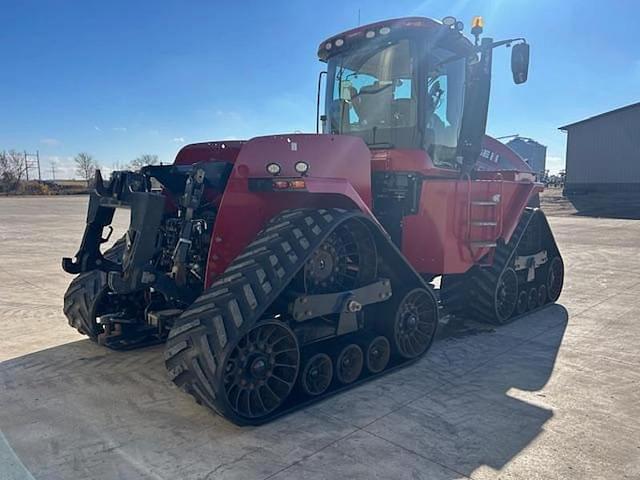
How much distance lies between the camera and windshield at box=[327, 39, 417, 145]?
4711 mm

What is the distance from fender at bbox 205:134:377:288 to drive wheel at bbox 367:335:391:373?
43.7 inches

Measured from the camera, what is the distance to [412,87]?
4684 millimetres

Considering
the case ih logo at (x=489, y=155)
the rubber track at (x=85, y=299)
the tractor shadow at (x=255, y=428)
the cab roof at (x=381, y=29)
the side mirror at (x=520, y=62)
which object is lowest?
the tractor shadow at (x=255, y=428)

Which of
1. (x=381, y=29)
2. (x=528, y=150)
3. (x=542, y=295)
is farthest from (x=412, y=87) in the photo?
(x=528, y=150)

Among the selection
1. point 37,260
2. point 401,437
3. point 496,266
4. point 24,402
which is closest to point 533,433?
point 401,437

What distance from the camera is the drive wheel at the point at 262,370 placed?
10.2ft

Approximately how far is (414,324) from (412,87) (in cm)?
226

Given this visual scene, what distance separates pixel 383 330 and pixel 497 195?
2.40m

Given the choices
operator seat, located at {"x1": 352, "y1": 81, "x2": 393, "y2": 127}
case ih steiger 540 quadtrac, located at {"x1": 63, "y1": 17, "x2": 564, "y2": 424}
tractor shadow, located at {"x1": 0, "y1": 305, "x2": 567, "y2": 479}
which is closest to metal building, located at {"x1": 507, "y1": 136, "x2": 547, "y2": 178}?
case ih steiger 540 quadtrac, located at {"x1": 63, "y1": 17, "x2": 564, "y2": 424}

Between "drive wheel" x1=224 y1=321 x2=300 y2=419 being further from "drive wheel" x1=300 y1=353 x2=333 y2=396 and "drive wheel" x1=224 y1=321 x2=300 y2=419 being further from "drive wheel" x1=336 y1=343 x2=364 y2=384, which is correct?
"drive wheel" x1=336 y1=343 x2=364 y2=384

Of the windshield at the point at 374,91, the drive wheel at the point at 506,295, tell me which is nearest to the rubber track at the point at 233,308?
the windshield at the point at 374,91

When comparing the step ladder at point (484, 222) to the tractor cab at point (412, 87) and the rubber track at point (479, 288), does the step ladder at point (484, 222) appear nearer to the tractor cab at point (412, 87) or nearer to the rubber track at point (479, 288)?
the rubber track at point (479, 288)

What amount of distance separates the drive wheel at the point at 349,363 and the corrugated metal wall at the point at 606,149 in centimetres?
3590

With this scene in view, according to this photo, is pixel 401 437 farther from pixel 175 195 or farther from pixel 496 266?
pixel 496 266
